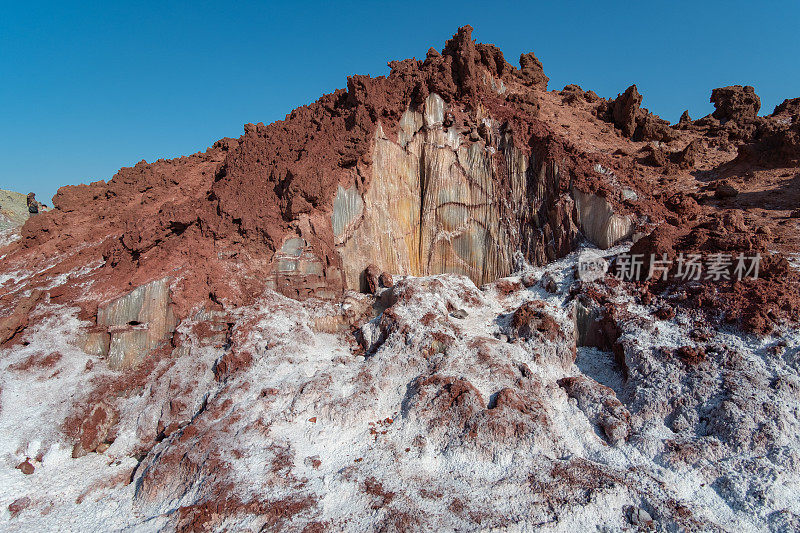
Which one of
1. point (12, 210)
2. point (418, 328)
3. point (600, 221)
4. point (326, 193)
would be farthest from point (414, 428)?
point (12, 210)

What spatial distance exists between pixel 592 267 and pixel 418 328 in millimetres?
5556

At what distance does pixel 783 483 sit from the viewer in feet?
20.5

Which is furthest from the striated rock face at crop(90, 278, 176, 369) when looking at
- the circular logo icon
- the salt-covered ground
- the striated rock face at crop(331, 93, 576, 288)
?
the circular logo icon

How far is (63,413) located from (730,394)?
46.8 ft

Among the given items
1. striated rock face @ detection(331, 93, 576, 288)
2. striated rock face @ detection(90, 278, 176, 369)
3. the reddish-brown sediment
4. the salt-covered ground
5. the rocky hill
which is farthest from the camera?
striated rock face @ detection(331, 93, 576, 288)

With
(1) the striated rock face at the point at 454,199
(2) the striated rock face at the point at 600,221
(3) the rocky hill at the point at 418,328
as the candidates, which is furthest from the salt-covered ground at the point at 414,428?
(1) the striated rock face at the point at 454,199

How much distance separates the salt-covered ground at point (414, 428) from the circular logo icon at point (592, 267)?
75 cm

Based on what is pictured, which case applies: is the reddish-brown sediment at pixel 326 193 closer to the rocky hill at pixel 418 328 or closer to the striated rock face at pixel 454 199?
the rocky hill at pixel 418 328

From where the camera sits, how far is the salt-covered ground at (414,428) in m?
6.18

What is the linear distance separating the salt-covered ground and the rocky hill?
0.16 feet

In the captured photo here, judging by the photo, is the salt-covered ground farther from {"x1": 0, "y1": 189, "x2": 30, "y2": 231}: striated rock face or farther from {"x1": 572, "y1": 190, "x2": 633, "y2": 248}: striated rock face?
{"x1": 0, "y1": 189, "x2": 30, "y2": 231}: striated rock face

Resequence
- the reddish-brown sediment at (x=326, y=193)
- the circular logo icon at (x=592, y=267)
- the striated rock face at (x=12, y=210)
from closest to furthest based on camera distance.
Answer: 1. the circular logo icon at (x=592, y=267)
2. the reddish-brown sediment at (x=326, y=193)
3. the striated rock face at (x=12, y=210)

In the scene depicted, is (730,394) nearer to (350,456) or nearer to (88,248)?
(350,456)

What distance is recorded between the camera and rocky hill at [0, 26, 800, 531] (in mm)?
6684
